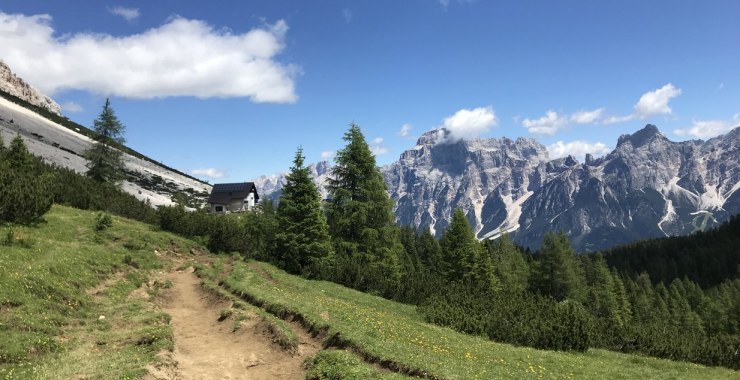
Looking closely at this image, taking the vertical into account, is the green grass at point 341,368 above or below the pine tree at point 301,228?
below

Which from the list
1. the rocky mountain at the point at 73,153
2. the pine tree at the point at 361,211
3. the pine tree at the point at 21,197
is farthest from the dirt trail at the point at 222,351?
the rocky mountain at the point at 73,153

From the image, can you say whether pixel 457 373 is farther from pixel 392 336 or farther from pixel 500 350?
pixel 500 350

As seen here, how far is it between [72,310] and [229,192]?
118517 mm

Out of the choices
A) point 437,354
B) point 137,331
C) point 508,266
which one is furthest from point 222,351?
point 508,266

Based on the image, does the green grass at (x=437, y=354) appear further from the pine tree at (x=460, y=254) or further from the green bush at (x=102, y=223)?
the pine tree at (x=460, y=254)

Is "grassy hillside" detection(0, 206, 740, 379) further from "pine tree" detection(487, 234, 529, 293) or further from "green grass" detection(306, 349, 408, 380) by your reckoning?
"pine tree" detection(487, 234, 529, 293)

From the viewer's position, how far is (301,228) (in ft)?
144

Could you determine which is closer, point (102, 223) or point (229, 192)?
point (102, 223)

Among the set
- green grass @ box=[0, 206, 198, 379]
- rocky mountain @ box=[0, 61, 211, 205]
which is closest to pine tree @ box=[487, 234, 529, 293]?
rocky mountain @ box=[0, 61, 211, 205]

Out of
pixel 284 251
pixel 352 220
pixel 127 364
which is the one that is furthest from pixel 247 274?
pixel 127 364

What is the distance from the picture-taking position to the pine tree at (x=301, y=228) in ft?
140

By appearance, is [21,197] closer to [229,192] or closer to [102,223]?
[102,223]

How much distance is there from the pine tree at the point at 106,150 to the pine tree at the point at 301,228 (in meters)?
34.8

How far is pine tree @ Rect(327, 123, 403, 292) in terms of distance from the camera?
47500 millimetres
